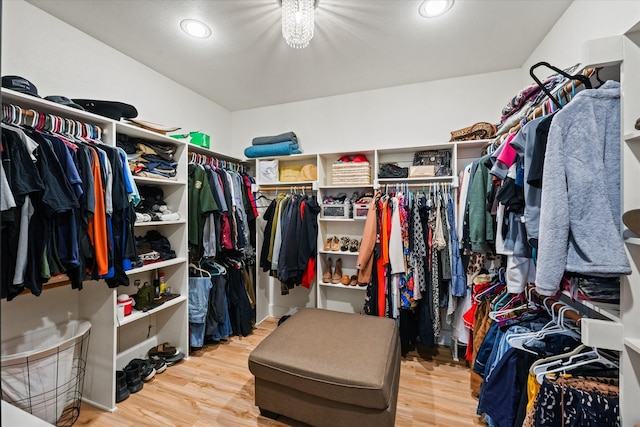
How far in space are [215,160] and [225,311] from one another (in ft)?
4.74

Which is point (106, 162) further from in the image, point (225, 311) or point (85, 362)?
point (225, 311)

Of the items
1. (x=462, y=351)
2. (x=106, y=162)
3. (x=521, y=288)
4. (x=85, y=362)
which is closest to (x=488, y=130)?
(x=521, y=288)

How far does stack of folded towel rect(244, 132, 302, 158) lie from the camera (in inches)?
119

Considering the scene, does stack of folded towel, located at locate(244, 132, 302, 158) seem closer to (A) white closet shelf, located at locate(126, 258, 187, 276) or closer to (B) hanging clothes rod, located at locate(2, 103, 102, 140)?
(A) white closet shelf, located at locate(126, 258, 187, 276)

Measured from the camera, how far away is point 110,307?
1.92m

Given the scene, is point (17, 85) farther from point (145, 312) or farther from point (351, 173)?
point (351, 173)

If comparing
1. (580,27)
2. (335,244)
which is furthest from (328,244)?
(580,27)

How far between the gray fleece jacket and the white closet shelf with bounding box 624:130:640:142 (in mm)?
55

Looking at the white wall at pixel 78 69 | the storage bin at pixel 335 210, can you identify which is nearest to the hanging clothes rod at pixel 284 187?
the storage bin at pixel 335 210

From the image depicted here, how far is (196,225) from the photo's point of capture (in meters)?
2.50

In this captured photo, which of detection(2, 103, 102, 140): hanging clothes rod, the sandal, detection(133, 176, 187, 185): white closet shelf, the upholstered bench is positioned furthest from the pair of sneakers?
detection(2, 103, 102, 140): hanging clothes rod

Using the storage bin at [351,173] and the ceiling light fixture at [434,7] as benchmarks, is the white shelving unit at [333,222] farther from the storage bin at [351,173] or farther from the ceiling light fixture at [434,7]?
the ceiling light fixture at [434,7]

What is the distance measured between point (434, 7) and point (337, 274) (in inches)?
89.7

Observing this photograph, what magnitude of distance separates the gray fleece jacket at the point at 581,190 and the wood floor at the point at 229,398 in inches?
43.6
